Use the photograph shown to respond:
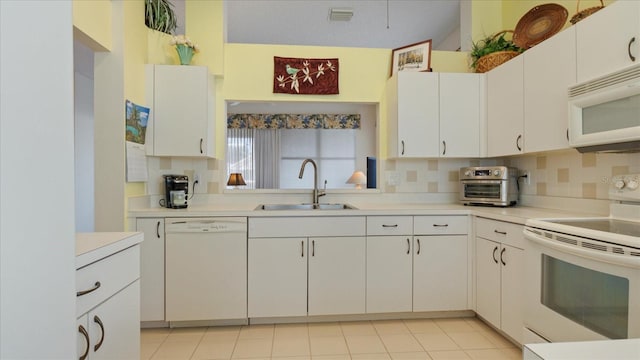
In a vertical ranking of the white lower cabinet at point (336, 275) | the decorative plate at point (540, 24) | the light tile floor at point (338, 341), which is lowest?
the light tile floor at point (338, 341)

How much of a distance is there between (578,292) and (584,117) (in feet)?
3.00

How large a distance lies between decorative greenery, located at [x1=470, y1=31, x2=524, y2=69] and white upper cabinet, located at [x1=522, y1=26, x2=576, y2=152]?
540 mm

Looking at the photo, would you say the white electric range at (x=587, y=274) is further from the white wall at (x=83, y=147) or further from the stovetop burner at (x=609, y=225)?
the white wall at (x=83, y=147)

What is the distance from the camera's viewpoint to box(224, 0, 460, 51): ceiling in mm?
3457

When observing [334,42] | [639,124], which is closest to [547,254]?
[639,124]

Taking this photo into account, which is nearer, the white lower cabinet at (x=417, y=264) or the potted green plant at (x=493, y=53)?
the white lower cabinet at (x=417, y=264)

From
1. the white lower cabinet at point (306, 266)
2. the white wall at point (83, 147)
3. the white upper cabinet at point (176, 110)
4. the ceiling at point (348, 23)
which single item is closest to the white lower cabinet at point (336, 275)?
the white lower cabinet at point (306, 266)

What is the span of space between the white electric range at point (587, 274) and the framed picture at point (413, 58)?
1628 mm

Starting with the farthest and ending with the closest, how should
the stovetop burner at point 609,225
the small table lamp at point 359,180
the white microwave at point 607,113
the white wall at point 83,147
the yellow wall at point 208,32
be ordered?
1. the small table lamp at point 359,180
2. the white wall at point 83,147
3. the yellow wall at point 208,32
4. the white microwave at point 607,113
5. the stovetop burner at point 609,225

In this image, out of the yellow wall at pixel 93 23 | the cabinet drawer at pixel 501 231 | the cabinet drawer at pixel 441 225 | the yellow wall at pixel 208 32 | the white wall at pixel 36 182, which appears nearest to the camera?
the white wall at pixel 36 182

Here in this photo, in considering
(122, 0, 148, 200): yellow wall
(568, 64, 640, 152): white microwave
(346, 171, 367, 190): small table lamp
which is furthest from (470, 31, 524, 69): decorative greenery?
(346, 171, 367, 190): small table lamp

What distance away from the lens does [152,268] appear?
7.68 feet

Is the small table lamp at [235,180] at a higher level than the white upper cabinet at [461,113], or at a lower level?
lower

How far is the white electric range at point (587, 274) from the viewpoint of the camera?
122 cm
